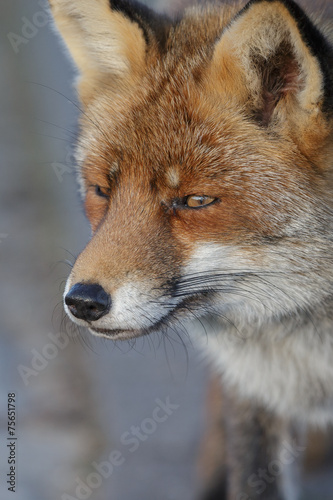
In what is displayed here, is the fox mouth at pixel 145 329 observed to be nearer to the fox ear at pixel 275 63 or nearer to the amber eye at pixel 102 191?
the amber eye at pixel 102 191

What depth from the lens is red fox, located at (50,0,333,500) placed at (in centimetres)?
218

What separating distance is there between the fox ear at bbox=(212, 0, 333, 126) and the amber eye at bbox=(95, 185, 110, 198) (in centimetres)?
63

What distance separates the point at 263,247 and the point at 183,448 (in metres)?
2.28

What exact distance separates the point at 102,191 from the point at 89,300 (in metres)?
0.62

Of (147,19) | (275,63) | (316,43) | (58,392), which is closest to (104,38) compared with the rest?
(147,19)

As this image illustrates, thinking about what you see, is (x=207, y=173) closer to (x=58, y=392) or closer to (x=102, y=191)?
(x=102, y=191)

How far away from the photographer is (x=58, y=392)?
4.05m

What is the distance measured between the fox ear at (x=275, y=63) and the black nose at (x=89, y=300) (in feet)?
3.01

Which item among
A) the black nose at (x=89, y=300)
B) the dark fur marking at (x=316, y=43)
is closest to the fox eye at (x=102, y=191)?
the black nose at (x=89, y=300)

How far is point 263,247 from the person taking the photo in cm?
233

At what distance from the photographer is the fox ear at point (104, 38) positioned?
2.59 m

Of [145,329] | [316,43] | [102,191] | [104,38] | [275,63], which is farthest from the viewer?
[104,38]

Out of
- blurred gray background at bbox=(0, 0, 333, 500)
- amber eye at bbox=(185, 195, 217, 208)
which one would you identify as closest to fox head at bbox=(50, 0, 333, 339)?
amber eye at bbox=(185, 195, 217, 208)

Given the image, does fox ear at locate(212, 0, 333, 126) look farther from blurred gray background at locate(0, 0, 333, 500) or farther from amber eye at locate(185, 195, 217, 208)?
blurred gray background at locate(0, 0, 333, 500)
